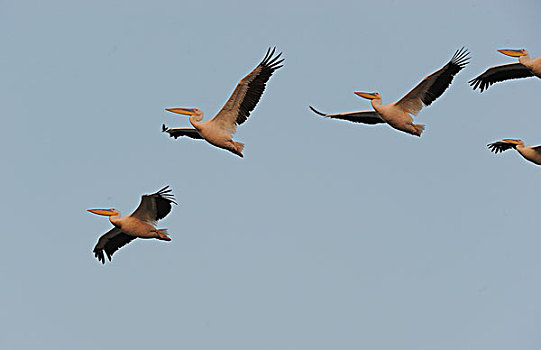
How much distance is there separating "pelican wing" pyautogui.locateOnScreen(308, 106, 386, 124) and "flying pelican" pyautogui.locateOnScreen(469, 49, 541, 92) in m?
2.50

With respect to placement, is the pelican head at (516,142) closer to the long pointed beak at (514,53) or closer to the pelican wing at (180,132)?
the long pointed beak at (514,53)

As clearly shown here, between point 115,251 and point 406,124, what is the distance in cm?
629

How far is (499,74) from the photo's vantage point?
20984 millimetres

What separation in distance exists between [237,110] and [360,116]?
3.16m

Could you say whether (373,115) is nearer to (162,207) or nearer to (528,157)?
(528,157)

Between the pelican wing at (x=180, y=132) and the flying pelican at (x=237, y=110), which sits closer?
the flying pelican at (x=237, y=110)

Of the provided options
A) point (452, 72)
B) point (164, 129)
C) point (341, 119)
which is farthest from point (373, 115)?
point (164, 129)

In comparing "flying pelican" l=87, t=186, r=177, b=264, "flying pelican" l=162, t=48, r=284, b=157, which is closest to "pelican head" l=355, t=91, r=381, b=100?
"flying pelican" l=162, t=48, r=284, b=157

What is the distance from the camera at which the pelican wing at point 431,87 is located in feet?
60.1

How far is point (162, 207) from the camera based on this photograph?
17.7 metres

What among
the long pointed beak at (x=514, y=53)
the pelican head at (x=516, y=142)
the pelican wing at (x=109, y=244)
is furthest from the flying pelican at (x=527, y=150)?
the pelican wing at (x=109, y=244)

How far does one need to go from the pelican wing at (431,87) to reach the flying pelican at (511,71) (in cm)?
195

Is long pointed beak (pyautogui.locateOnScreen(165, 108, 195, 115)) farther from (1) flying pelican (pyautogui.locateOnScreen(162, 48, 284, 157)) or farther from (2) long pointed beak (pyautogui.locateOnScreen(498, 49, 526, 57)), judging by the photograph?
(2) long pointed beak (pyautogui.locateOnScreen(498, 49, 526, 57))

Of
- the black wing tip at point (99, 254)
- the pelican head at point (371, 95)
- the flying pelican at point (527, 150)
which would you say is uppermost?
the pelican head at point (371, 95)
